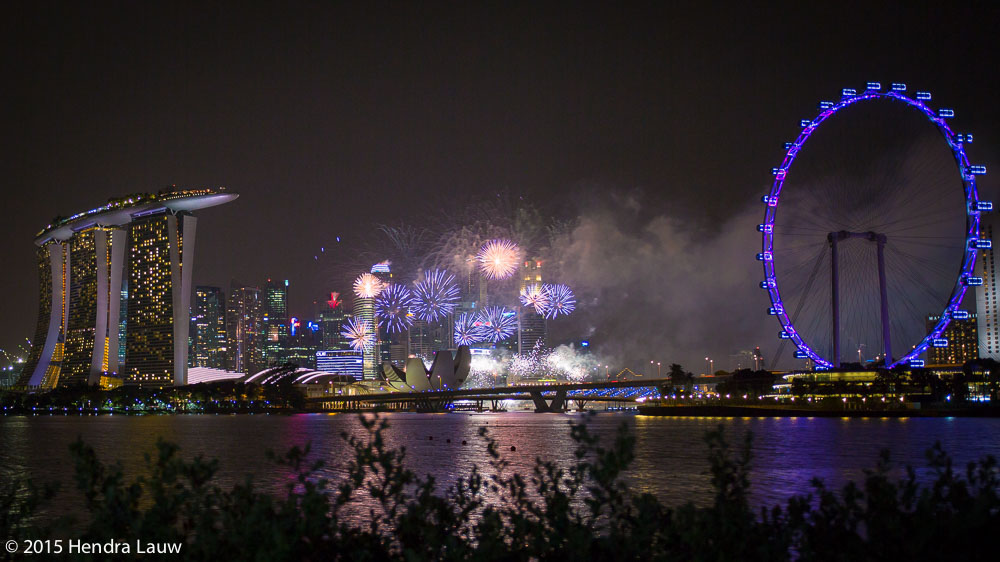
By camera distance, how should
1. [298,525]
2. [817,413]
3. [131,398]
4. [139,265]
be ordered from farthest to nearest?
[139,265] < [131,398] < [817,413] < [298,525]

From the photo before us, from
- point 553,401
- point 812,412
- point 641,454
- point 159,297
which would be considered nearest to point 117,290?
point 159,297

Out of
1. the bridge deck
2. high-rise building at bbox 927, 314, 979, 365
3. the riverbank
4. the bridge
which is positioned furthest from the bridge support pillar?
high-rise building at bbox 927, 314, 979, 365

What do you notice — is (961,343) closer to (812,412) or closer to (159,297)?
(812,412)

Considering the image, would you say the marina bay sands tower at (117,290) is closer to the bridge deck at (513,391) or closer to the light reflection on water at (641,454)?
the bridge deck at (513,391)

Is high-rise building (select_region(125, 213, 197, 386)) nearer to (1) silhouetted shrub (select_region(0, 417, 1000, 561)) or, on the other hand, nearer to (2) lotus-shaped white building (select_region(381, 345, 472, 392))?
(2) lotus-shaped white building (select_region(381, 345, 472, 392))

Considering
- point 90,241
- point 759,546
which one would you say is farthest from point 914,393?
point 90,241

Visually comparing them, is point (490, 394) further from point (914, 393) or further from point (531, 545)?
point (531, 545)
